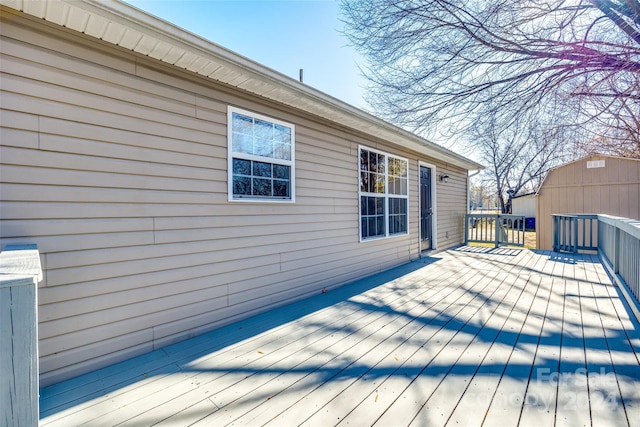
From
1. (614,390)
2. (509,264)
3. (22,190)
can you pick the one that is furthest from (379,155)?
(22,190)

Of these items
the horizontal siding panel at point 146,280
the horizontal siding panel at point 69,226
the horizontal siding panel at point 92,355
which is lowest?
the horizontal siding panel at point 92,355

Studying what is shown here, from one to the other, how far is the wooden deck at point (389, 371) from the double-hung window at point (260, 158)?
135cm

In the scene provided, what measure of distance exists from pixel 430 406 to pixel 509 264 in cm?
499

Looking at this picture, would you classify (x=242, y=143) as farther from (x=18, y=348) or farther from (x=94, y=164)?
(x=18, y=348)

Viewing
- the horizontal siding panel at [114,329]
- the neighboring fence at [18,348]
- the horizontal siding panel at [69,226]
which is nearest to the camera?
the neighboring fence at [18,348]

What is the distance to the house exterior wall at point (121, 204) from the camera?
79.3 inches

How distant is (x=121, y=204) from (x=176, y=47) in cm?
128

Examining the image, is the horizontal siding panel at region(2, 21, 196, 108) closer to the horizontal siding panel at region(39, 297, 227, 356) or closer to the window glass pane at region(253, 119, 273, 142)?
the window glass pane at region(253, 119, 273, 142)

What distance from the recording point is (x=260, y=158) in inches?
133

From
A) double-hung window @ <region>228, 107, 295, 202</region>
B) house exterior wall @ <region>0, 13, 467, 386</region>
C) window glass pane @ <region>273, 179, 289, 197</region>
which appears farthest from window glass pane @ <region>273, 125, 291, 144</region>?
window glass pane @ <region>273, 179, 289, 197</region>

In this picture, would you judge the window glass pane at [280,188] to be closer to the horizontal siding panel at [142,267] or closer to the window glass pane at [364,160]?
the horizontal siding panel at [142,267]

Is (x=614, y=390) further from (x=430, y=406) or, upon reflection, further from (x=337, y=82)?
(x=337, y=82)

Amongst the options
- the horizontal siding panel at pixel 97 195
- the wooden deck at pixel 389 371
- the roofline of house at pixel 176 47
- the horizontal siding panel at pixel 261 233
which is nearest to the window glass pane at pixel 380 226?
the horizontal siding panel at pixel 261 233

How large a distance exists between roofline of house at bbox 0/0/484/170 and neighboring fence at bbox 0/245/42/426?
1.68 meters
